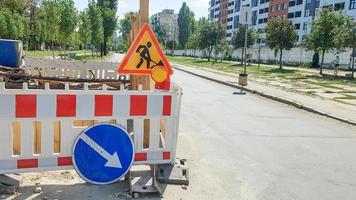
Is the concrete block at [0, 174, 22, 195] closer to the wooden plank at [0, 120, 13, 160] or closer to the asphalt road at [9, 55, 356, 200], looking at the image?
the asphalt road at [9, 55, 356, 200]

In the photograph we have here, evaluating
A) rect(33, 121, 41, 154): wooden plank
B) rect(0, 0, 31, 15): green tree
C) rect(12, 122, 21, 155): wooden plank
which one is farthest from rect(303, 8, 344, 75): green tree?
rect(0, 0, 31, 15): green tree

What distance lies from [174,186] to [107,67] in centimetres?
876

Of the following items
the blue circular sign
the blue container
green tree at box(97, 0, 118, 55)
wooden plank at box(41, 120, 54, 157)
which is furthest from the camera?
green tree at box(97, 0, 118, 55)

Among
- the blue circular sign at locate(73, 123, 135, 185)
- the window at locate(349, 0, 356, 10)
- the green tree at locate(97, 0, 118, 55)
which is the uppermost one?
the window at locate(349, 0, 356, 10)

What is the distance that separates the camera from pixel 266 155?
6617mm

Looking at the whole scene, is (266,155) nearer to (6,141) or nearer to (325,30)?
(6,141)

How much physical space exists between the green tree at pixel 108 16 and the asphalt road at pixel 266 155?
171 feet

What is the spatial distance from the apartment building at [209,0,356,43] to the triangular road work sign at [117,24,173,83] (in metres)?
52.2

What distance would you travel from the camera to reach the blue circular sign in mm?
4500

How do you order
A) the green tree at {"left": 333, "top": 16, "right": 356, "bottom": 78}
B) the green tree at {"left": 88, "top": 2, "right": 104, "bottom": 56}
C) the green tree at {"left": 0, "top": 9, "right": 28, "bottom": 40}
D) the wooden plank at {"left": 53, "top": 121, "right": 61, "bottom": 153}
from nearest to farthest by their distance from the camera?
1. the wooden plank at {"left": 53, "top": 121, "right": 61, "bottom": 153}
2. the green tree at {"left": 333, "top": 16, "right": 356, "bottom": 78}
3. the green tree at {"left": 88, "top": 2, "right": 104, "bottom": 56}
4. the green tree at {"left": 0, "top": 9, "right": 28, "bottom": 40}

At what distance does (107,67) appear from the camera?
42.7 feet

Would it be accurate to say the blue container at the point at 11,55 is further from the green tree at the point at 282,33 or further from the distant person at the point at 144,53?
the green tree at the point at 282,33

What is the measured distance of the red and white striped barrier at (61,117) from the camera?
4238 millimetres

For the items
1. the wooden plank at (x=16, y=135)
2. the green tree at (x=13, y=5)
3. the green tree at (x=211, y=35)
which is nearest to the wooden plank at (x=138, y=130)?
the wooden plank at (x=16, y=135)
